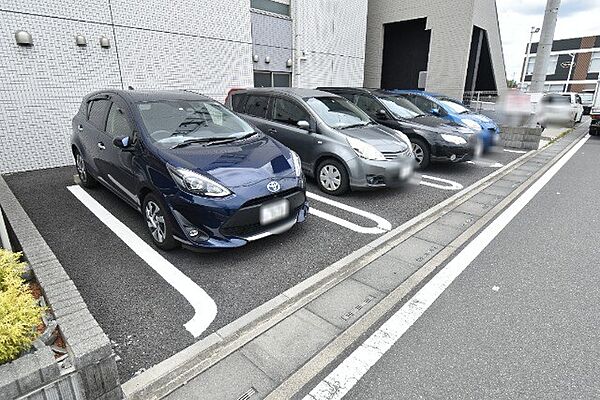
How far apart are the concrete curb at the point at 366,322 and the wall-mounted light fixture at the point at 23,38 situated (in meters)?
6.95

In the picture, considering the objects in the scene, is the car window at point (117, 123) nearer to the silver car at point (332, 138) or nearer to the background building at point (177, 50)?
the silver car at point (332, 138)

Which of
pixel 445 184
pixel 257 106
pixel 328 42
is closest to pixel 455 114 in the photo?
pixel 445 184

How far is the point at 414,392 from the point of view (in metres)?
2.00

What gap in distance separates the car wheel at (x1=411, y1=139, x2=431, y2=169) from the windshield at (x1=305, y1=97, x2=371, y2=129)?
1.43 metres

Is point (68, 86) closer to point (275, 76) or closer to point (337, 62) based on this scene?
point (275, 76)

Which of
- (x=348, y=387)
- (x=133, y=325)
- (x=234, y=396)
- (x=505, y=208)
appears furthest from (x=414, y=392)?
(x=505, y=208)

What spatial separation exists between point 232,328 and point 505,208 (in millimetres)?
4348

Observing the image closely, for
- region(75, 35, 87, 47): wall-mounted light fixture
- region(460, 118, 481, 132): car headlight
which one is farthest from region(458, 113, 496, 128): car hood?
region(75, 35, 87, 47): wall-mounted light fixture

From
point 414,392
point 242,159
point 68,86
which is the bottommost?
point 414,392

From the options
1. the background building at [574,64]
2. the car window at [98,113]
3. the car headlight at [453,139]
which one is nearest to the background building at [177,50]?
the car window at [98,113]

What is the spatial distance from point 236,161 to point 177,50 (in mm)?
5653

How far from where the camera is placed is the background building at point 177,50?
19.3ft

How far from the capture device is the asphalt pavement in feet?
6.65

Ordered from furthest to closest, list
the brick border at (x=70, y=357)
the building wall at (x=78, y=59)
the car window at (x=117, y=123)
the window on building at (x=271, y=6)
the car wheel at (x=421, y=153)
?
the window on building at (x=271, y=6) → the car wheel at (x=421, y=153) → the building wall at (x=78, y=59) → the car window at (x=117, y=123) → the brick border at (x=70, y=357)
